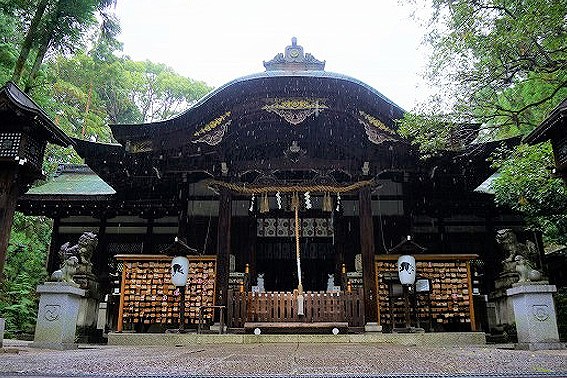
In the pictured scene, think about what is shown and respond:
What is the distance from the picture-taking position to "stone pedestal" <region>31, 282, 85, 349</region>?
7.84m

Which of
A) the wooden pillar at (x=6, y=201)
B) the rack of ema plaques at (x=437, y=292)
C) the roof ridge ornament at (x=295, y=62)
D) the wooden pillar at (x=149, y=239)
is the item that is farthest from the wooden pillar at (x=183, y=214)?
the wooden pillar at (x=6, y=201)

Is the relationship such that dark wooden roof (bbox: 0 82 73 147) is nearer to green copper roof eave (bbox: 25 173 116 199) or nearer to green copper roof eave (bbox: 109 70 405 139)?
green copper roof eave (bbox: 109 70 405 139)

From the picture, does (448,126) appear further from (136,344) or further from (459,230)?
(136,344)

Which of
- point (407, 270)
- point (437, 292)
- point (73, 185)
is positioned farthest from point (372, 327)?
point (73, 185)

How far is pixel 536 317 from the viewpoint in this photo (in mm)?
7637

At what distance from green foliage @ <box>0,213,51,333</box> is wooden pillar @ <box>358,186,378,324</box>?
9.25 meters

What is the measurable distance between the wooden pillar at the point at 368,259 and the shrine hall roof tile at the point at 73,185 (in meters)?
7.21

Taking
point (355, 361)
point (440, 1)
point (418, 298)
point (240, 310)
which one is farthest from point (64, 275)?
point (440, 1)

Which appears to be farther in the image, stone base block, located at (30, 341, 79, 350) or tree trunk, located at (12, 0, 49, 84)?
tree trunk, located at (12, 0, 49, 84)

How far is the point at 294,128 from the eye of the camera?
36.6 ft

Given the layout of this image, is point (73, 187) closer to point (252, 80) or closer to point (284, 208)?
point (284, 208)

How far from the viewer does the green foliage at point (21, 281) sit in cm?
1309

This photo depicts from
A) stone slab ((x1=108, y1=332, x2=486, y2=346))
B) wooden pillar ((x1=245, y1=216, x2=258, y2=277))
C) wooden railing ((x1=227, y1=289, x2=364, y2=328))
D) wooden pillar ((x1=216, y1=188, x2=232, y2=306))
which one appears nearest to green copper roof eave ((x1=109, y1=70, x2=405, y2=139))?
wooden pillar ((x1=216, y1=188, x2=232, y2=306))

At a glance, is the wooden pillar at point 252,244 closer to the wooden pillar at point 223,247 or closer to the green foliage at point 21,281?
the wooden pillar at point 223,247
